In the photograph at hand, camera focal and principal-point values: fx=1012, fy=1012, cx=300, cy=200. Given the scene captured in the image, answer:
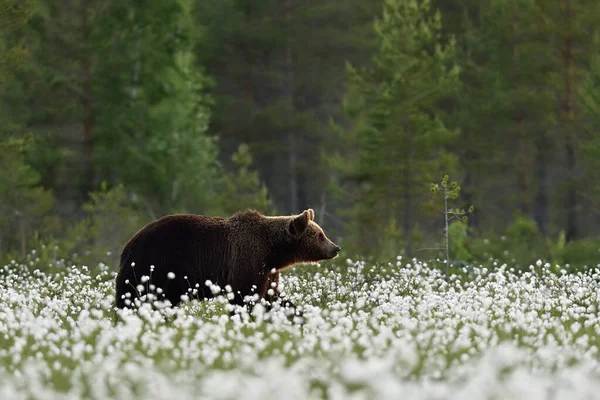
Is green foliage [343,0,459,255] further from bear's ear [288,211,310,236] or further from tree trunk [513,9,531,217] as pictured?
bear's ear [288,211,310,236]

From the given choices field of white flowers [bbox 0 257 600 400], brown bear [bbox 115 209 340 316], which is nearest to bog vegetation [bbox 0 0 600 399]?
field of white flowers [bbox 0 257 600 400]

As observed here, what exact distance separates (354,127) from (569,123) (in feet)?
23.8

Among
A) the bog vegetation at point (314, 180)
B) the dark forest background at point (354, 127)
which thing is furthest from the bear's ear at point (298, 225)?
the dark forest background at point (354, 127)

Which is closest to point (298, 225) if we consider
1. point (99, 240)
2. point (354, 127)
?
point (99, 240)

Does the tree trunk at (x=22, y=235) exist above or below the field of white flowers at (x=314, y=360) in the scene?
below

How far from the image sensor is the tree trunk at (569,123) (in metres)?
33.1

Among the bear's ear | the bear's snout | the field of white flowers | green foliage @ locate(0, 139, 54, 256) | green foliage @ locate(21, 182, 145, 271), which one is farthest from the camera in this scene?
green foliage @ locate(0, 139, 54, 256)

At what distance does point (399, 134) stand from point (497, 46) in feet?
31.3

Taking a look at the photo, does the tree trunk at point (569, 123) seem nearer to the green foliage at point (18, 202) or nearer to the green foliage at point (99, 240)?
the green foliage at point (99, 240)

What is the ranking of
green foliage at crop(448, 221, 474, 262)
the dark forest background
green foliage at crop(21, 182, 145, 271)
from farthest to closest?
the dark forest background
green foliage at crop(448, 221, 474, 262)
green foliage at crop(21, 182, 145, 271)

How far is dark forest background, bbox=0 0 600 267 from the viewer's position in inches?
894

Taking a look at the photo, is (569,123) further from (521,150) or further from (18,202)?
(18,202)

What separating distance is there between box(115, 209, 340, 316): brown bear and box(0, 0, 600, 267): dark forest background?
8033 millimetres

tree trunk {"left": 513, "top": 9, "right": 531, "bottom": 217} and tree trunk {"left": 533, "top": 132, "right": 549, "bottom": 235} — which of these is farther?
tree trunk {"left": 533, "top": 132, "right": 549, "bottom": 235}
